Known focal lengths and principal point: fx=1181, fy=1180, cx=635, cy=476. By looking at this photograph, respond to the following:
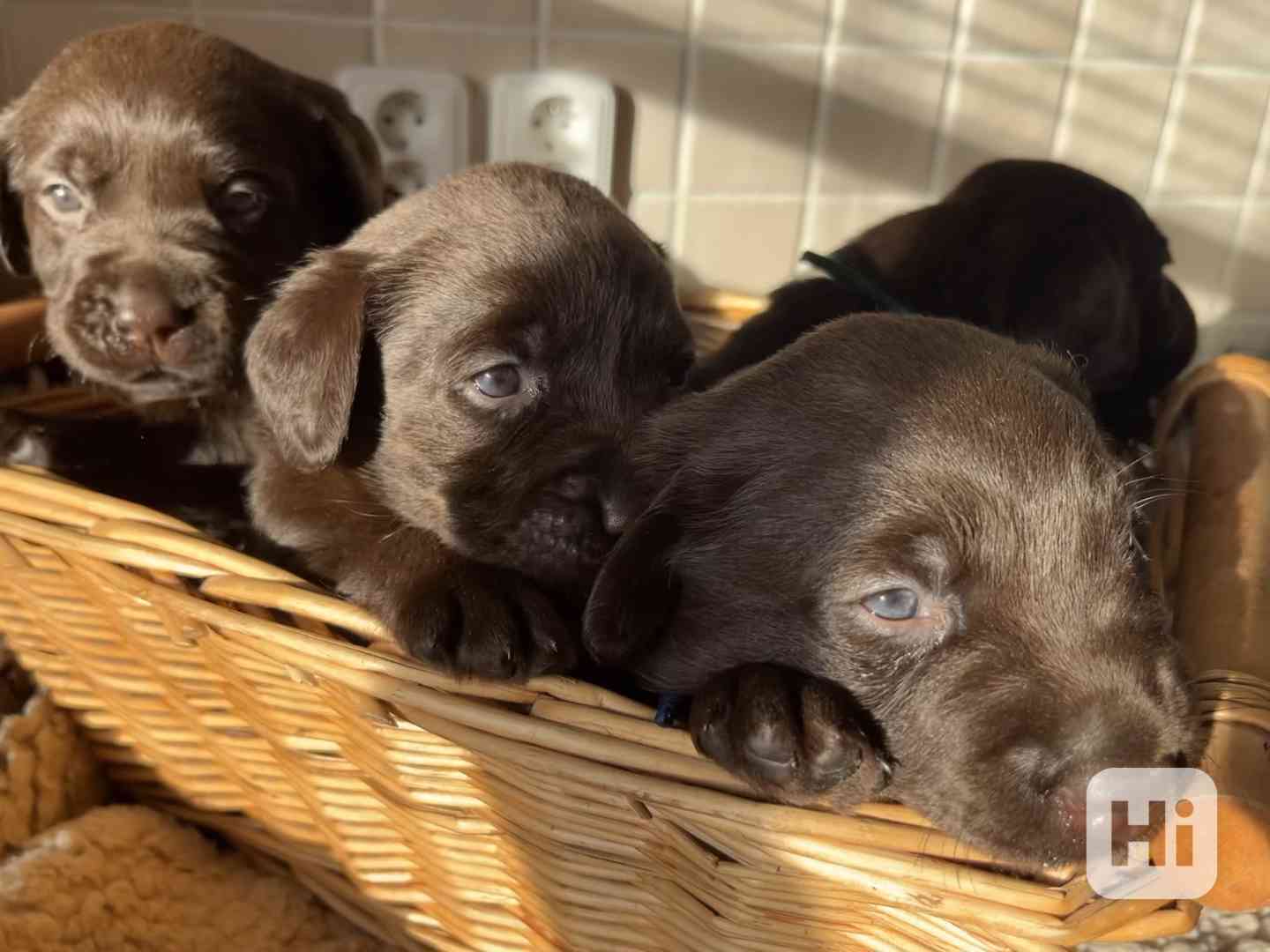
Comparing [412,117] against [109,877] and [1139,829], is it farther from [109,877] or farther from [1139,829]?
[1139,829]

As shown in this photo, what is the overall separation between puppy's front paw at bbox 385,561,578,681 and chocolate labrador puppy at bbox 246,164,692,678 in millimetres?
48

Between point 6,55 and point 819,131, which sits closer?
point 6,55

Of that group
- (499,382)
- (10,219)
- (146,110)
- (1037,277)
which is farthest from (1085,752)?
(10,219)

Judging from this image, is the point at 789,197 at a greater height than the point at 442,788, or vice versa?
the point at 789,197

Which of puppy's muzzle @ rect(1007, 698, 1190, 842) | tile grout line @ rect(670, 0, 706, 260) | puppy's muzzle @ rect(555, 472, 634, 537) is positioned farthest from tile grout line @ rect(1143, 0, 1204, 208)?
puppy's muzzle @ rect(1007, 698, 1190, 842)

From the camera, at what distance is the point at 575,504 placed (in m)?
1.58

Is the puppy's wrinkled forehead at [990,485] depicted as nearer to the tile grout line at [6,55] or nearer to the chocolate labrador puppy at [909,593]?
the chocolate labrador puppy at [909,593]

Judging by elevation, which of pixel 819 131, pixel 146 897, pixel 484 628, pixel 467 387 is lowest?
pixel 146 897

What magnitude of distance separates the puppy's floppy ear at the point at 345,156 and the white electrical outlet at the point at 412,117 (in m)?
0.57

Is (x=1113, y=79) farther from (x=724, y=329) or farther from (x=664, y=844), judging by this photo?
(x=664, y=844)

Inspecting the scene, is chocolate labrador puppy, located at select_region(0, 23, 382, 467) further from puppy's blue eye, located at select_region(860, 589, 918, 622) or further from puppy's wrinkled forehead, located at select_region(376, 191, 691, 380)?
puppy's blue eye, located at select_region(860, 589, 918, 622)

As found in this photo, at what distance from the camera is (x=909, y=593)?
1300mm

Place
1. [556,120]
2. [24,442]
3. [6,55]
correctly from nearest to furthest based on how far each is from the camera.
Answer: [24,442] < [6,55] < [556,120]

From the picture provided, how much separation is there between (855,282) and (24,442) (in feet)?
4.91
